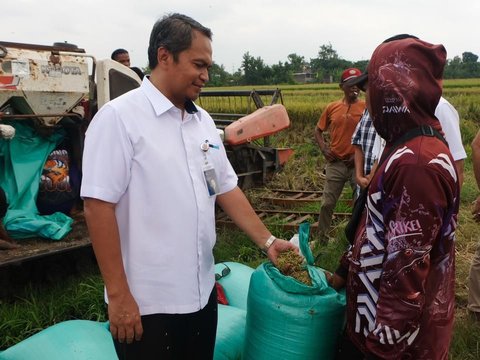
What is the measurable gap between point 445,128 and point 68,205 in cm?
303

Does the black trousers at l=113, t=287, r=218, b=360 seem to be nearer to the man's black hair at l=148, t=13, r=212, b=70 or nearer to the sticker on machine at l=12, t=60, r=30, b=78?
the man's black hair at l=148, t=13, r=212, b=70

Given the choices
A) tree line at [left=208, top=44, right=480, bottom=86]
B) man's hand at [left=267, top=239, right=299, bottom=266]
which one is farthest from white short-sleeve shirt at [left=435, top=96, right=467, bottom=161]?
tree line at [left=208, top=44, right=480, bottom=86]

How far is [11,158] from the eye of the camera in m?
3.68

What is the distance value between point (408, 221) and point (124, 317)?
90cm

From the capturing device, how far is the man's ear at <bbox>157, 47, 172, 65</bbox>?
1536mm

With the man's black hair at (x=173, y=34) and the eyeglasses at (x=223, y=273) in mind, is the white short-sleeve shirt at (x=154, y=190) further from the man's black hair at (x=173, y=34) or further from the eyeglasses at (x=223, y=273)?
the eyeglasses at (x=223, y=273)

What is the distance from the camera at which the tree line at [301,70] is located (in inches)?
1502

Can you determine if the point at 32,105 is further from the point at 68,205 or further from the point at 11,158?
the point at 68,205

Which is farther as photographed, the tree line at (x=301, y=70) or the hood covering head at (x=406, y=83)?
the tree line at (x=301, y=70)

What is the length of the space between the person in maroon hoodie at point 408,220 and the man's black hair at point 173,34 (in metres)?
0.59

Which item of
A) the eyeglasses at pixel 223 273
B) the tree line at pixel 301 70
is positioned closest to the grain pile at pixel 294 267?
the eyeglasses at pixel 223 273

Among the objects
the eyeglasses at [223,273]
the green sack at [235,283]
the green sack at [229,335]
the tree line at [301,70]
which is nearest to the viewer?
the green sack at [229,335]

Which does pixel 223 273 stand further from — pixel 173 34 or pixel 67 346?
pixel 173 34

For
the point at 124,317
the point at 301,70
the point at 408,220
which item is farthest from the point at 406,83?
the point at 301,70
